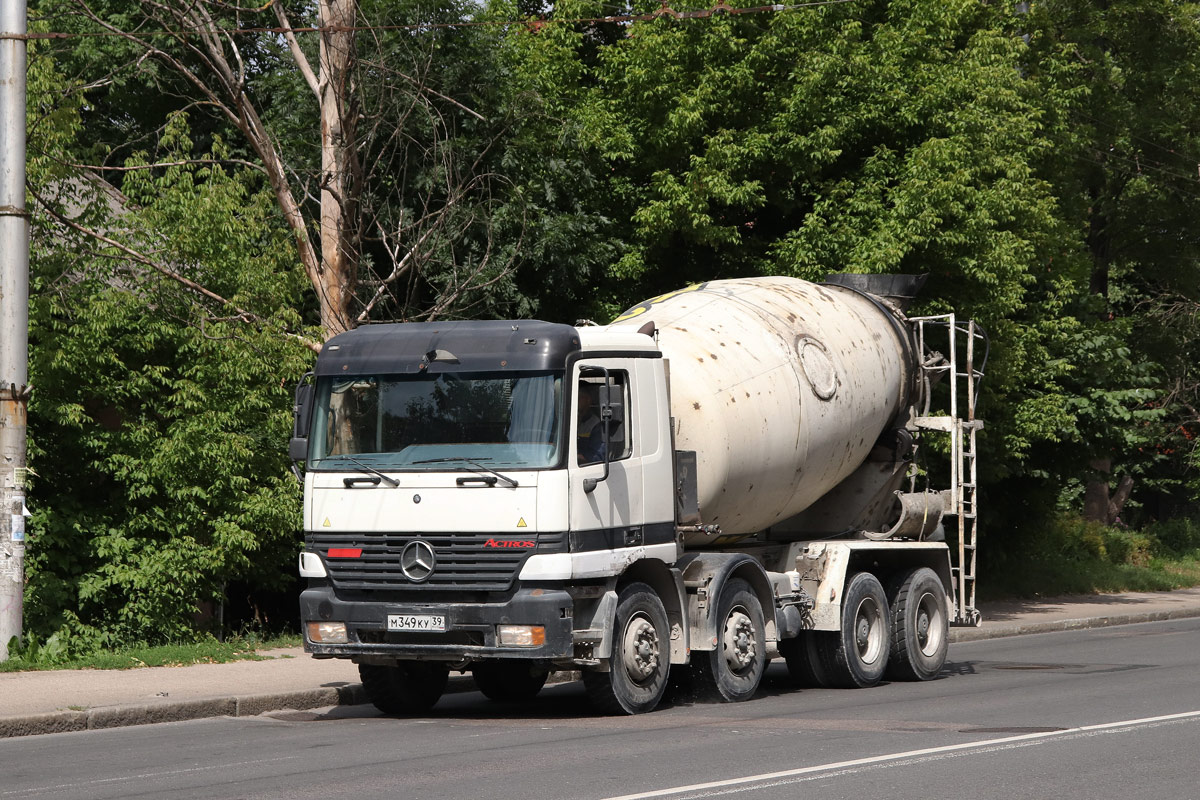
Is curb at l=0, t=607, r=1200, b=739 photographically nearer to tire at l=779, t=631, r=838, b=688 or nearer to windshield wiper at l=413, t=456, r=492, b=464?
tire at l=779, t=631, r=838, b=688

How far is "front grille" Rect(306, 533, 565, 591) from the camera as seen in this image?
10.7 metres

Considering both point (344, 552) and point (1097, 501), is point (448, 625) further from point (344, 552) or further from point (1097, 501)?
point (1097, 501)

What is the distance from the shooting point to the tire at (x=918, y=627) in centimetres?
1455

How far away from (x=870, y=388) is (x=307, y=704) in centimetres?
611

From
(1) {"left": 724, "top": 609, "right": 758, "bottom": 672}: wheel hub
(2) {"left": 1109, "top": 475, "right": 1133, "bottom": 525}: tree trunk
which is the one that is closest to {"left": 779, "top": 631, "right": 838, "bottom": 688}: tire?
(1) {"left": 724, "top": 609, "right": 758, "bottom": 672}: wheel hub

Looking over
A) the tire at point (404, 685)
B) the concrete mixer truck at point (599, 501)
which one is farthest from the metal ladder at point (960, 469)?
the tire at point (404, 685)

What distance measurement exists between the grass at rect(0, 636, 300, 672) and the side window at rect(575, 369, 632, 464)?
5.73m

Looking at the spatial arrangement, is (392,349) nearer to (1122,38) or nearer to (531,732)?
(531,732)

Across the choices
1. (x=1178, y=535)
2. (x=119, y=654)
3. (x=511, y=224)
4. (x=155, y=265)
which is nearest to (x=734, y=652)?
(x=119, y=654)

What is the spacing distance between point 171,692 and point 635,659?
13.1ft

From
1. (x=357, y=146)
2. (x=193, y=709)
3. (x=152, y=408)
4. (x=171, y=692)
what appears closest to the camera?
(x=193, y=709)

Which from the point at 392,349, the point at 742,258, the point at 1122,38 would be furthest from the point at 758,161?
the point at 1122,38

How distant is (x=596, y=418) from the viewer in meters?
11.0

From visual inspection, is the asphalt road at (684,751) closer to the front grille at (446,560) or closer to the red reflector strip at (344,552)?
the front grille at (446,560)
